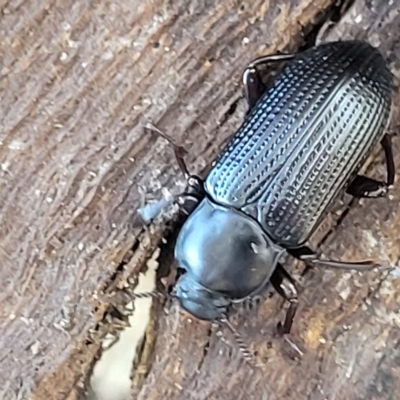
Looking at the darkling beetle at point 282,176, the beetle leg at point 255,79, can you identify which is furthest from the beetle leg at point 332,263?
the beetle leg at point 255,79

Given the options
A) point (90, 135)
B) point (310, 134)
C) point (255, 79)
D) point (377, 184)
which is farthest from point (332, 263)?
point (90, 135)

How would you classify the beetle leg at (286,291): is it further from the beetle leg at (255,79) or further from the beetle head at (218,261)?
the beetle leg at (255,79)

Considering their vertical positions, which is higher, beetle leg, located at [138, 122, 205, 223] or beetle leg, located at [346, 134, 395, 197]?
beetle leg, located at [346, 134, 395, 197]

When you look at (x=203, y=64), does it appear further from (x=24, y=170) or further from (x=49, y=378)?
(x=49, y=378)

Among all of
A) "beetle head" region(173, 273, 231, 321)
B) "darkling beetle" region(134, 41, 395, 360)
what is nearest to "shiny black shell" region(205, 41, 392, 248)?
"darkling beetle" region(134, 41, 395, 360)

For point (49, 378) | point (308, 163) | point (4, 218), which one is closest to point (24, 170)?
point (4, 218)

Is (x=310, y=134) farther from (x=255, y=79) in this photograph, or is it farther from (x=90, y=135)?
(x=90, y=135)

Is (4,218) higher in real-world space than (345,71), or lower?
lower

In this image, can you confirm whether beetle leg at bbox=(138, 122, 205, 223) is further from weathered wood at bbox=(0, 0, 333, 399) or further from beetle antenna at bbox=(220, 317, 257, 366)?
beetle antenna at bbox=(220, 317, 257, 366)
